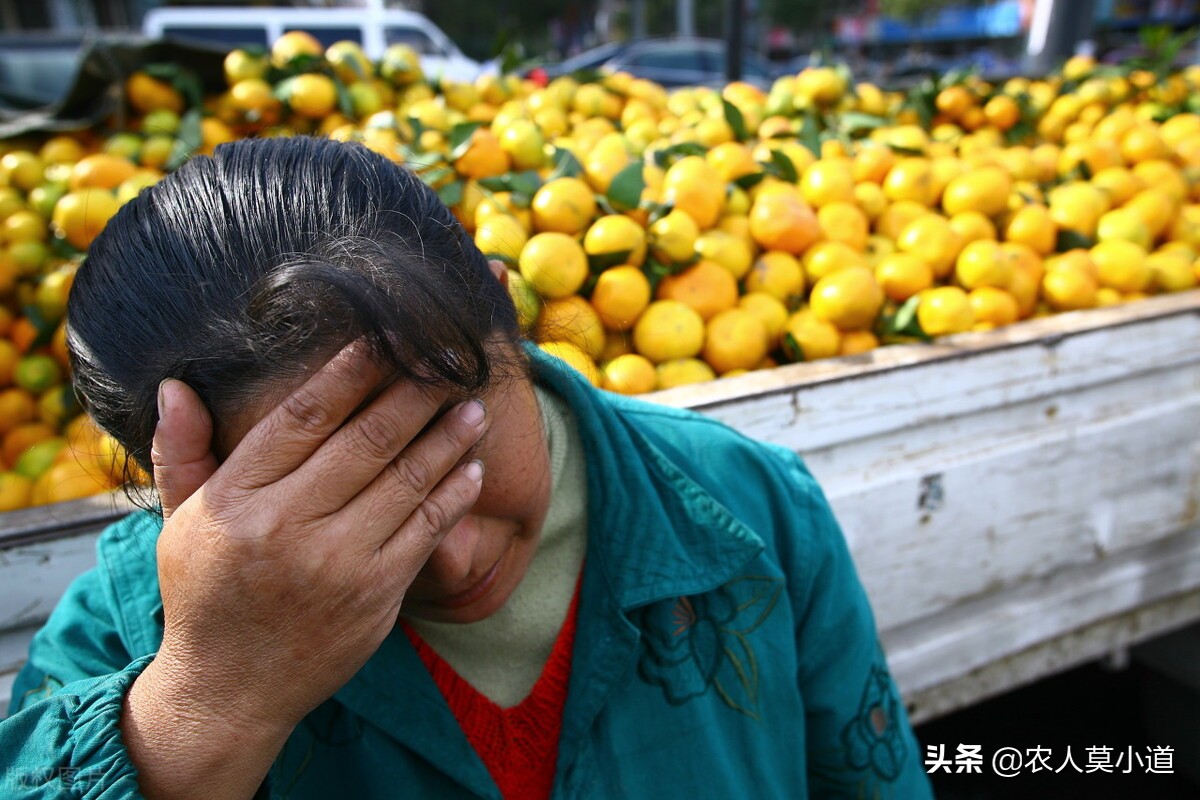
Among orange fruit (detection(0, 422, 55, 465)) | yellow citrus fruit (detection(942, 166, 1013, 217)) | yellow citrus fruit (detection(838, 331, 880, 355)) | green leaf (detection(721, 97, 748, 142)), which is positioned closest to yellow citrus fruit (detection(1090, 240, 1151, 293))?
yellow citrus fruit (detection(942, 166, 1013, 217))

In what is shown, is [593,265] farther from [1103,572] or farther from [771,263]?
[1103,572]

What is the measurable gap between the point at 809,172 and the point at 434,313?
2114mm

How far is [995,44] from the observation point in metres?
31.9

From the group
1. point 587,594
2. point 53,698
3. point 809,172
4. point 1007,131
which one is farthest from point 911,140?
A: point 53,698

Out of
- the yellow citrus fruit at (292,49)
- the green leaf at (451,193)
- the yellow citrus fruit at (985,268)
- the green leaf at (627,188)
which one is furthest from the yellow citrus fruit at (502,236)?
the yellow citrus fruit at (292,49)

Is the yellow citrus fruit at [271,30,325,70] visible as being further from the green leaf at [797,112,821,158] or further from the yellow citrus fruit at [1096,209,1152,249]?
the yellow citrus fruit at [1096,209,1152,249]

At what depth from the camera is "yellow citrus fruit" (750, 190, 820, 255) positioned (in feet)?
7.54

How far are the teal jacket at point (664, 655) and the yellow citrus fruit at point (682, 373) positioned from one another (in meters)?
0.71

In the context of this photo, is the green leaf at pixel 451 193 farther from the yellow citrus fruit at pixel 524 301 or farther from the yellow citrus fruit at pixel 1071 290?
the yellow citrus fruit at pixel 1071 290

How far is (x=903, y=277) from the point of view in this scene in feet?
7.33

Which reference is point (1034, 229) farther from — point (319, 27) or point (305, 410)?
point (319, 27)

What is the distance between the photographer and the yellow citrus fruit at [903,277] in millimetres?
2236

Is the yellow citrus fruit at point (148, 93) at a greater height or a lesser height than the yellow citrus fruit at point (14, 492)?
greater

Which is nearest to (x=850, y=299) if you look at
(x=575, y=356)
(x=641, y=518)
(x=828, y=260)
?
(x=828, y=260)
